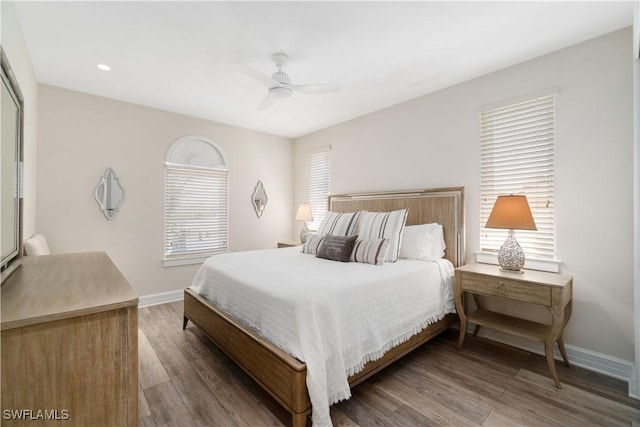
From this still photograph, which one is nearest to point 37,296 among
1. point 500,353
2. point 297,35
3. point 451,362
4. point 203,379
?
point 203,379

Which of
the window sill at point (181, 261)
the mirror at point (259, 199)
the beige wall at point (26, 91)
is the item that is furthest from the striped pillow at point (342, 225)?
the beige wall at point (26, 91)

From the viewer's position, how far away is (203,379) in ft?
6.98

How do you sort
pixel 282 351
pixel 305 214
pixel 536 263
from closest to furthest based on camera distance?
→ pixel 282 351, pixel 536 263, pixel 305 214

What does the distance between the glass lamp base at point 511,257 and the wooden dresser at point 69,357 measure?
8.82ft

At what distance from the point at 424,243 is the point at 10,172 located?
3103 millimetres

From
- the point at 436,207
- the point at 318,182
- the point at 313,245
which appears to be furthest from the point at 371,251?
the point at 318,182

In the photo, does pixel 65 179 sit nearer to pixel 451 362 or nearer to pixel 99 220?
pixel 99 220

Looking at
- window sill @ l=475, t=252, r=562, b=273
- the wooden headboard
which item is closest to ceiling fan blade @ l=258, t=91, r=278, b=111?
the wooden headboard

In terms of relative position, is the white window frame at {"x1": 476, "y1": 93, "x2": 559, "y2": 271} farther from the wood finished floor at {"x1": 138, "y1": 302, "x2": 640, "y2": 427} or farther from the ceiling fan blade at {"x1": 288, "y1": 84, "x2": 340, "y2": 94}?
the ceiling fan blade at {"x1": 288, "y1": 84, "x2": 340, "y2": 94}

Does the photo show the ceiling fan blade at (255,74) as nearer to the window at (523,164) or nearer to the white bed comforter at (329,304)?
the white bed comforter at (329,304)

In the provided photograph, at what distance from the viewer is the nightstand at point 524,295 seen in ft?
6.79

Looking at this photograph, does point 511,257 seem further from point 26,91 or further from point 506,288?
point 26,91

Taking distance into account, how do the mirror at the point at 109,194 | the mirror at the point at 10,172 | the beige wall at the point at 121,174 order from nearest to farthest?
the mirror at the point at 10,172
the beige wall at the point at 121,174
the mirror at the point at 109,194

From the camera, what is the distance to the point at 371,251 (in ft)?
8.92
